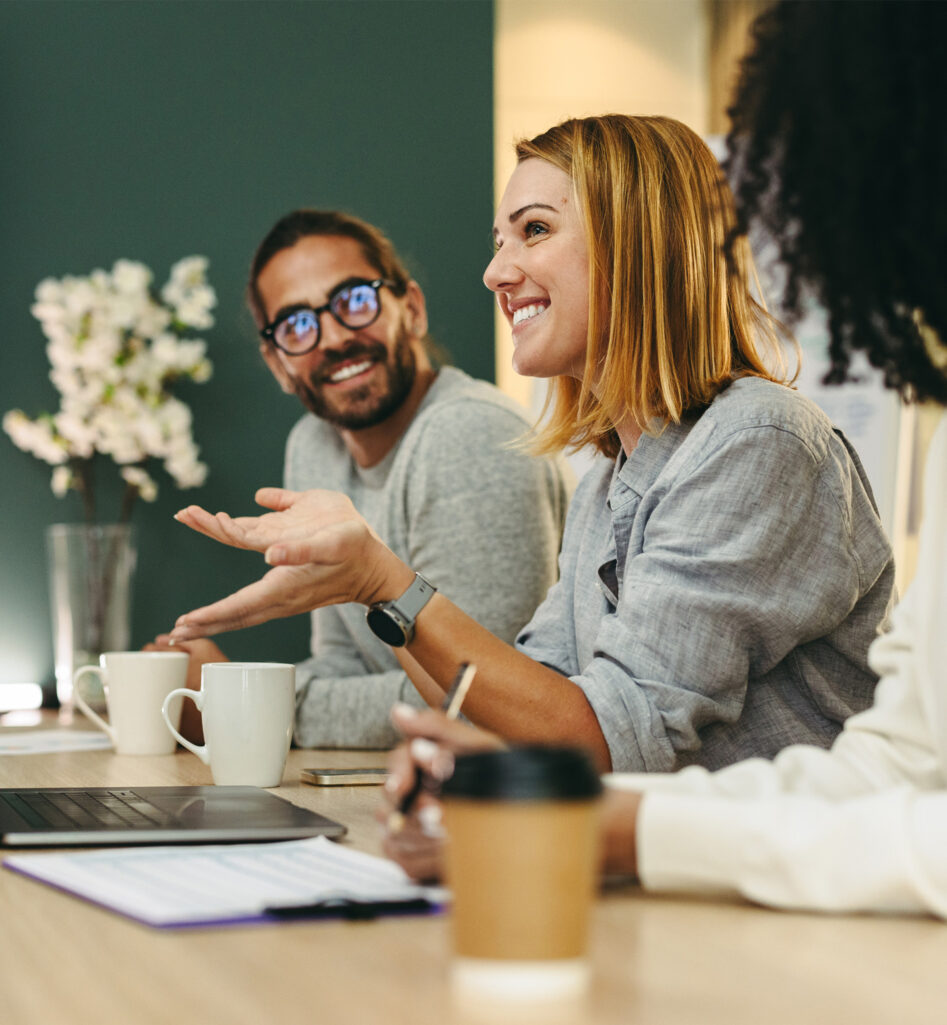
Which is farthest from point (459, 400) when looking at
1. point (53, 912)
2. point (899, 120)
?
point (53, 912)

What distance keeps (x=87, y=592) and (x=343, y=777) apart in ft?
4.42

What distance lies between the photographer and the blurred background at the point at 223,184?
2605mm

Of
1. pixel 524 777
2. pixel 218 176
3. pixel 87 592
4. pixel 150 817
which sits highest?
pixel 218 176

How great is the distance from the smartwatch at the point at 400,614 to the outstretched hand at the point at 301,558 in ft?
0.05

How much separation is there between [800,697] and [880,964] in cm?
70

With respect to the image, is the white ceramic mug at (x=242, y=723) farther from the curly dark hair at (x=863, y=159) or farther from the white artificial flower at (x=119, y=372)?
the white artificial flower at (x=119, y=372)

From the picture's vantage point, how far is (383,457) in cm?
217

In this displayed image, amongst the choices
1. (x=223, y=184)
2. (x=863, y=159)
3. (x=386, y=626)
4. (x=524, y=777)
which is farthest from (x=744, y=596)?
(x=223, y=184)

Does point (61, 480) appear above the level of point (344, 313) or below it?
below

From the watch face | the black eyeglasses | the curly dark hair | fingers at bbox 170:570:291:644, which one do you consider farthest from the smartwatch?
the black eyeglasses

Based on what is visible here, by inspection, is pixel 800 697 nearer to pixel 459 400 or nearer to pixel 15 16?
pixel 459 400

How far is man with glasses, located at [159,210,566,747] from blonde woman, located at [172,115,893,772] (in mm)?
243

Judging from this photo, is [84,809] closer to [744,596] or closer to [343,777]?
[343,777]

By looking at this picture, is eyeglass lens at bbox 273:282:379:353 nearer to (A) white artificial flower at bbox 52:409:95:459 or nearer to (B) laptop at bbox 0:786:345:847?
(A) white artificial flower at bbox 52:409:95:459
